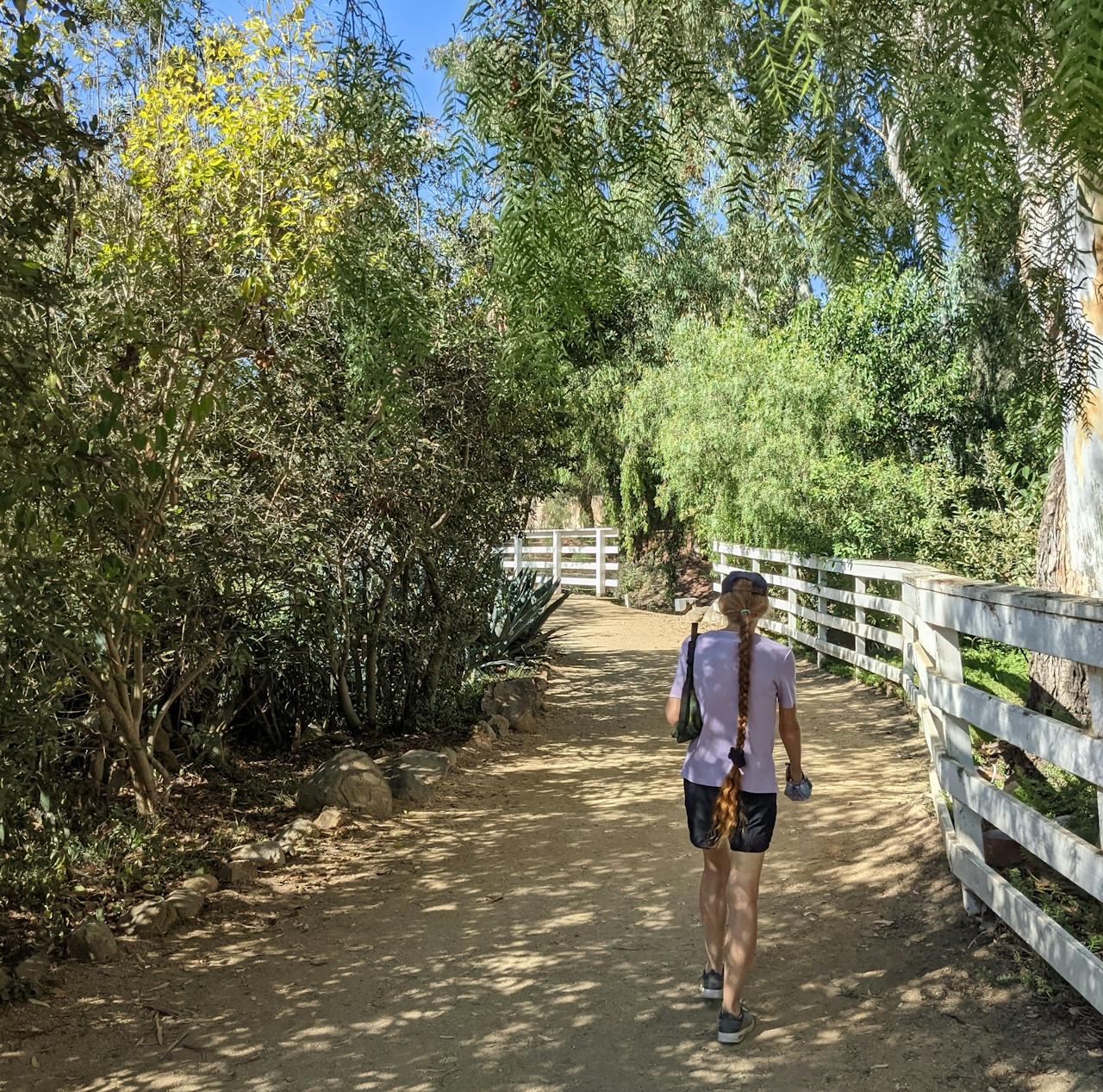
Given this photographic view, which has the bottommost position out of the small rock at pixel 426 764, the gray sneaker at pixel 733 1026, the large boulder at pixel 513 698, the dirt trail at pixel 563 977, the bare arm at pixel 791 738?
the dirt trail at pixel 563 977

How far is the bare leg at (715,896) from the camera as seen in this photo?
14.3 feet

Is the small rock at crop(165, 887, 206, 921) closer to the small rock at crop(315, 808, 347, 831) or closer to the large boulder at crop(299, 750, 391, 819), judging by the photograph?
the small rock at crop(315, 808, 347, 831)

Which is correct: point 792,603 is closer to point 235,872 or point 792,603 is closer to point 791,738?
point 235,872

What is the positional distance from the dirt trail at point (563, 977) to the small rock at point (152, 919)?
5.0 inches

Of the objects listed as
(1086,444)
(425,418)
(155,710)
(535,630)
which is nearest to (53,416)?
(155,710)

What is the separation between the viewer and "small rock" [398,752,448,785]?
8188mm

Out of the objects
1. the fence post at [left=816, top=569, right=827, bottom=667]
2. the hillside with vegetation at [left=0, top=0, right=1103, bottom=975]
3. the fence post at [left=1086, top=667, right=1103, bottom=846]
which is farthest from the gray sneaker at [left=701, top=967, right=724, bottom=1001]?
the fence post at [left=816, top=569, right=827, bottom=667]

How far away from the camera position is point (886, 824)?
6.66m

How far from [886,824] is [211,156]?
5.76 m

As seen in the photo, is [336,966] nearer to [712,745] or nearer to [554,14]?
[712,745]

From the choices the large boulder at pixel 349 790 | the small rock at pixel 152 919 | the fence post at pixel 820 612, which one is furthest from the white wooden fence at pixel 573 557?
the small rock at pixel 152 919

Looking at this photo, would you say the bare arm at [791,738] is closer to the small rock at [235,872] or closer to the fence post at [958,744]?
the fence post at [958,744]

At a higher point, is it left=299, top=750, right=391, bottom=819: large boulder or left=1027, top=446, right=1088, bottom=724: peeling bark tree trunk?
left=1027, top=446, right=1088, bottom=724: peeling bark tree trunk

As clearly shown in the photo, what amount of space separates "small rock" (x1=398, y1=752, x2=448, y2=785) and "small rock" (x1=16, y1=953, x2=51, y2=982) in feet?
10.9
